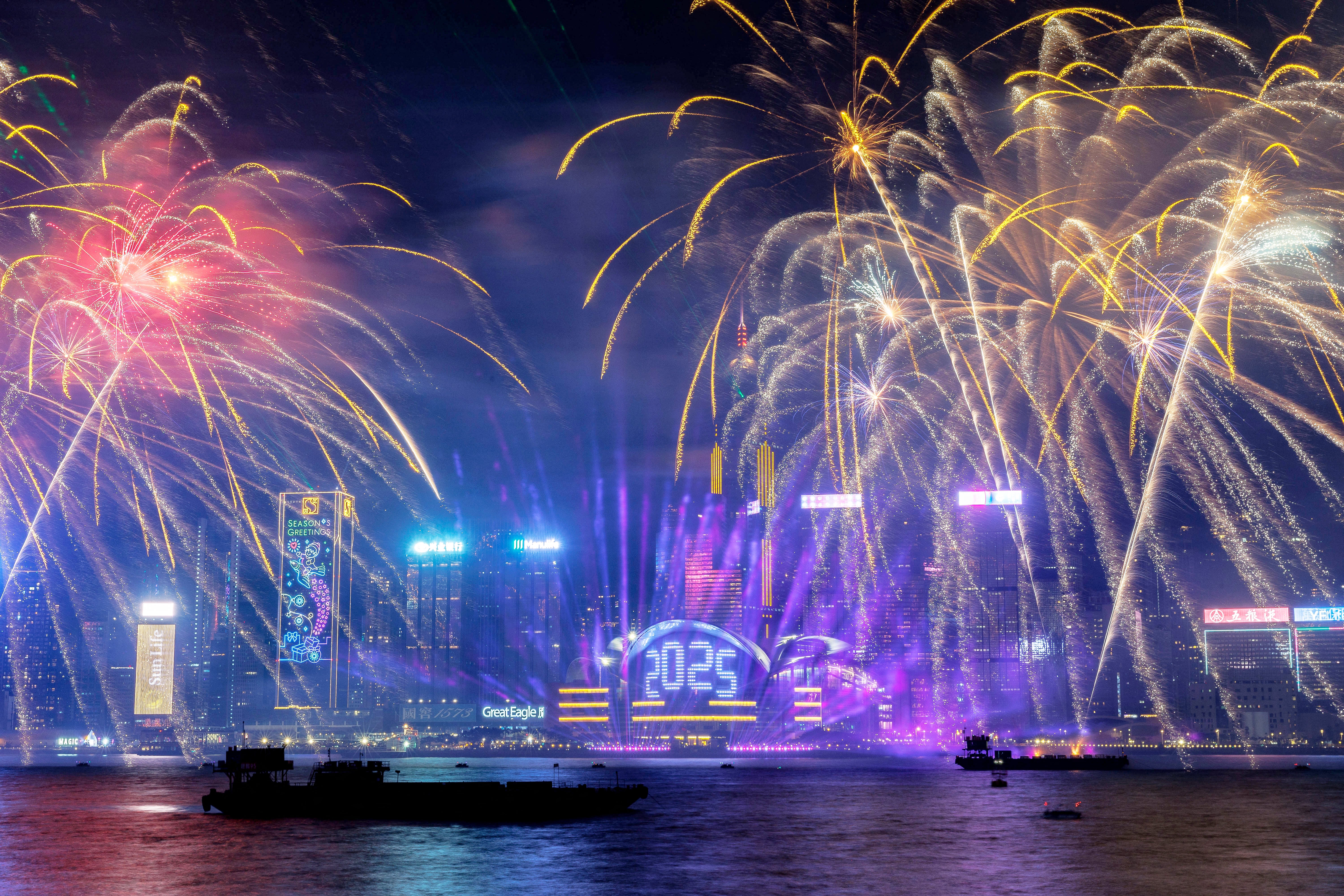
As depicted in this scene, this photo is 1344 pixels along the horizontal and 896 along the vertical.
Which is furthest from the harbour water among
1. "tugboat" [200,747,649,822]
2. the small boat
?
"tugboat" [200,747,649,822]

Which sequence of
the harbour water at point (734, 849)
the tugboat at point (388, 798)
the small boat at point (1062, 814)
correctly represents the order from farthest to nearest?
1. the tugboat at point (388, 798)
2. the small boat at point (1062, 814)
3. the harbour water at point (734, 849)

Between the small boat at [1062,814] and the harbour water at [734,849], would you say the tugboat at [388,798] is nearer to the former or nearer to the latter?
the harbour water at [734,849]

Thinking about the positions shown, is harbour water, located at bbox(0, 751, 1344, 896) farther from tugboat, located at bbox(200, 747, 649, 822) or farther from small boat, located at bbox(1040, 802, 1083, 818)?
tugboat, located at bbox(200, 747, 649, 822)

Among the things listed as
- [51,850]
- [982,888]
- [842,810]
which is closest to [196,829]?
[51,850]

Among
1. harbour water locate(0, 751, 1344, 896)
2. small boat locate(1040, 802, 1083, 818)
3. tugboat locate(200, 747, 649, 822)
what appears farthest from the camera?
tugboat locate(200, 747, 649, 822)

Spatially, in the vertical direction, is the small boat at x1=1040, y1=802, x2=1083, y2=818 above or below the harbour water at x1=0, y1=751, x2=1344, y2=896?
below

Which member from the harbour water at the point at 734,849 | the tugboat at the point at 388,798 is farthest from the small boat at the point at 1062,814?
the tugboat at the point at 388,798

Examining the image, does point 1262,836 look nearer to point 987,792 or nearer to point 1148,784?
point 987,792
